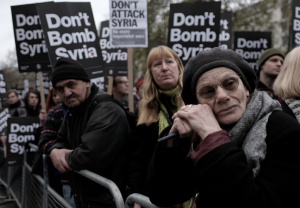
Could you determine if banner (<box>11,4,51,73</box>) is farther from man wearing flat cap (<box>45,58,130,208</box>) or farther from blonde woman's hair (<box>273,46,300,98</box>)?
blonde woman's hair (<box>273,46,300,98</box>)

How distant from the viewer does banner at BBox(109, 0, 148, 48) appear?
522 centimetres

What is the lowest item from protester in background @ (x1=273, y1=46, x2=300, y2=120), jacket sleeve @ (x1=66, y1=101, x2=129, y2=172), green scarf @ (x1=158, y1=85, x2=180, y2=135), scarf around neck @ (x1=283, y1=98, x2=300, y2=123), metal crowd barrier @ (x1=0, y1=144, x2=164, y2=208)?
metal crowd barrier @ (x1=0, y1=144, x2=164, y2=208)

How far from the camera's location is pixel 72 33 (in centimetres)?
474

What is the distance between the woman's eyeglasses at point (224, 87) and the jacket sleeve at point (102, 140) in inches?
55.5

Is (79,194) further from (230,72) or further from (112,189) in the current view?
(230,72)

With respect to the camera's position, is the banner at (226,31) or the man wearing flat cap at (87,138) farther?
the banner at (226,31)

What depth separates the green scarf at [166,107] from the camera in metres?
2.84

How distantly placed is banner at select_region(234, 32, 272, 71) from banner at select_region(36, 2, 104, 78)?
2664mm

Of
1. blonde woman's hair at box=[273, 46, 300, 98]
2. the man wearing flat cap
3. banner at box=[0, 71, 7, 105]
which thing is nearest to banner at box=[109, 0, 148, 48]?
the man wearing flat cap

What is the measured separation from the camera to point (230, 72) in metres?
1.52

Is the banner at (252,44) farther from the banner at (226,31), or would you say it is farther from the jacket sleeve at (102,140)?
the jacket sleeve at (102,140)

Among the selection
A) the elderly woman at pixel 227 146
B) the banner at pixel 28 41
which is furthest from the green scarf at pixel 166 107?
the banner at pixel 28 41

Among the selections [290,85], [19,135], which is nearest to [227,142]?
[290,85]

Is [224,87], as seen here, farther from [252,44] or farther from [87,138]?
[252,44]
